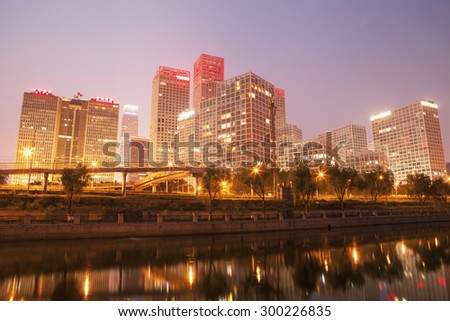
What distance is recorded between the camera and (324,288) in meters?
13.0

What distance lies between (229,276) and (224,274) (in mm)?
484

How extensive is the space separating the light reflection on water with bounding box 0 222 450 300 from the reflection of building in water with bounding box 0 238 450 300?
42mm

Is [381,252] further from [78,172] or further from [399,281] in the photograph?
[78,172]

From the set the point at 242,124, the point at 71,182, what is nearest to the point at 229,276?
the point at 71,182

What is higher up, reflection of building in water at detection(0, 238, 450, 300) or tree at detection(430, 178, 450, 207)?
tree at detection(430, 178, 450, 207)

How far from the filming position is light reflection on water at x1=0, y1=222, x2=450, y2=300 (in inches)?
486

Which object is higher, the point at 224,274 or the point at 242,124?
the point at 242,124

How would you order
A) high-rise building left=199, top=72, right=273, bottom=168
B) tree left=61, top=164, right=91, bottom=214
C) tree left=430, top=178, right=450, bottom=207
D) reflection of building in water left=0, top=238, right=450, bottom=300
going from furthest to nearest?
1. high-rise building left=199, top=72, right=273, bottom=168
2. tree left=430, top=178, right=450, bottom=207
3. tree left=61, top=164, right=91, bottom=214
4. reflection of building in water left=0, top=238, right=450, bottom=300

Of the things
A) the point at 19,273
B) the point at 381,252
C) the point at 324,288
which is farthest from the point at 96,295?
the point at 381,252

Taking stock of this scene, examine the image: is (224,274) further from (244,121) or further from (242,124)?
(242,124)

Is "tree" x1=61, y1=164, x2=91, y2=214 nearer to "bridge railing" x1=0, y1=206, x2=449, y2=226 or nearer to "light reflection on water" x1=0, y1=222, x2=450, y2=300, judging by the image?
"bridge railing" x1=0, y1=206, x2=449, y2=226

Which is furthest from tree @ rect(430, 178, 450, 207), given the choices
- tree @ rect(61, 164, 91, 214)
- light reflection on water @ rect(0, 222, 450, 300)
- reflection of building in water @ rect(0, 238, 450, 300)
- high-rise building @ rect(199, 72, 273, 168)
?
high-rise building @ rect(199, 72, 273, 168)

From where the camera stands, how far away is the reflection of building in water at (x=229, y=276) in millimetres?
12281

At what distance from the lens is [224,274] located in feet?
51.5
